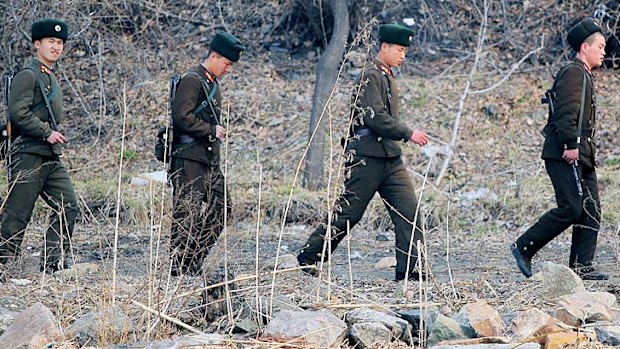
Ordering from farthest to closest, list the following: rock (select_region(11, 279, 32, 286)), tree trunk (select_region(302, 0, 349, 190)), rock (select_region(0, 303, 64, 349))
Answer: tree trunk (select_region(302, 0, 349, 190)), rock (select_region(11, 279, 32, 286)), rock (select_region(0, 303, 64, 349))

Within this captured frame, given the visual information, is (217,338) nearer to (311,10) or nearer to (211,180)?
(211,180)

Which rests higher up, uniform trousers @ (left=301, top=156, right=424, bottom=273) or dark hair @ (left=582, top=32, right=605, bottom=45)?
dark hair @ (left=582, top=32, right=605, bottom=45)

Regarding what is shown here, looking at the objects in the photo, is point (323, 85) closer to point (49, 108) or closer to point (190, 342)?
point (49, 108)

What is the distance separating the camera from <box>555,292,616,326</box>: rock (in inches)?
219

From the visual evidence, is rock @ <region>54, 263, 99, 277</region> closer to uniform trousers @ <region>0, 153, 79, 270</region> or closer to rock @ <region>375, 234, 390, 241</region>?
uniform trousers @ <region>0, 153, 79, 270</region>

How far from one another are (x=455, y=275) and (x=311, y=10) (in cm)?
870

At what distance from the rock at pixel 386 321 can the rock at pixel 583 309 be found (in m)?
0.84

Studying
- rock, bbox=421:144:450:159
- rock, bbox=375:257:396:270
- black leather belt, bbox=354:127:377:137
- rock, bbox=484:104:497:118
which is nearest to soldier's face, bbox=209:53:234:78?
black leather belt, bbox=354:127:377:137

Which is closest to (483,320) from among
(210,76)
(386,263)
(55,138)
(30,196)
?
(210,76)

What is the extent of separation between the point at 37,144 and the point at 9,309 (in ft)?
6.07

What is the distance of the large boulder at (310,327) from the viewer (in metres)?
5.22

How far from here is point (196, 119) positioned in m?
7.70

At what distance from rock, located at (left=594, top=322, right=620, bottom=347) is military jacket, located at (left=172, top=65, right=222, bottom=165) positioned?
3376mm

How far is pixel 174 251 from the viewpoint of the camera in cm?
561
